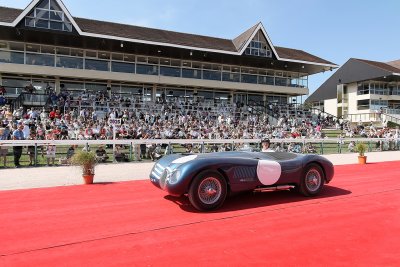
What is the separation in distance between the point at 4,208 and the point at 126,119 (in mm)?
16599

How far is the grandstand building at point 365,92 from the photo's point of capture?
48.5m

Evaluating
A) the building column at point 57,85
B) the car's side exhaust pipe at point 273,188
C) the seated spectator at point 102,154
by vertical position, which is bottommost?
the car's side exhaust pipe at point 273,188

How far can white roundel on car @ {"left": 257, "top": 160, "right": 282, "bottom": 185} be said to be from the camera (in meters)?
6.80

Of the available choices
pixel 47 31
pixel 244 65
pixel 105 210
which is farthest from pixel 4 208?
pixel 244 65

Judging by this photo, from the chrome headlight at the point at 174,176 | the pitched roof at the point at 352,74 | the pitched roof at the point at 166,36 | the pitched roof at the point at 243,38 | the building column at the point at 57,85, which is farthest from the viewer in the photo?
the pitched roof at the point at 352,74

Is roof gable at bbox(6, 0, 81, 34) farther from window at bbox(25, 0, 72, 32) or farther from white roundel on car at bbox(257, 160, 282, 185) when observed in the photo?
white roundel on car at bbox(257, 160, 282, 185)

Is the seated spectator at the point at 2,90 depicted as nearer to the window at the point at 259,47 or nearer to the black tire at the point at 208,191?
the window at the point at 259,47

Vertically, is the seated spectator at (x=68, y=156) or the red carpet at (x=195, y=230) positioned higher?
the seated spectator at (x=68, y=156)

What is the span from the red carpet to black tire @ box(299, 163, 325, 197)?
0.19 metres

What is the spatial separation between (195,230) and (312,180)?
A: 3.42 meters

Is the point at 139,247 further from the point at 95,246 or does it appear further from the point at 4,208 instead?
the point at 4,208

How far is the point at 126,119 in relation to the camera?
23.0 metres

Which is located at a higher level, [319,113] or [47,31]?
[47,31]

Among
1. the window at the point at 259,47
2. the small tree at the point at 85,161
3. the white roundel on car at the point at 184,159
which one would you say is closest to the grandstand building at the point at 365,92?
the window at the point at 259,47
